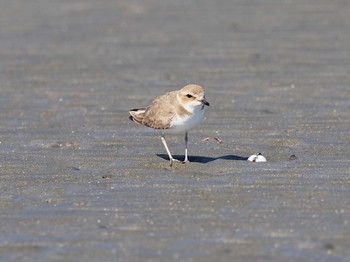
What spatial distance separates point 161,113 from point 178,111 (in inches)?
9.5

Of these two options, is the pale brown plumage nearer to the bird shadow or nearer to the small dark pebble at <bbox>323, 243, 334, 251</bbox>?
the bird shadow

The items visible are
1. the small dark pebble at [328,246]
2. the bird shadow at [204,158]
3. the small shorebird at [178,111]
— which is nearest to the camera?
the small dark pebble at [328,246]

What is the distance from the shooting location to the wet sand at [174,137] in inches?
273

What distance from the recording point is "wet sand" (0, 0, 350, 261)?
6930 mm

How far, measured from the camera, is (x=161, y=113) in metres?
8.99

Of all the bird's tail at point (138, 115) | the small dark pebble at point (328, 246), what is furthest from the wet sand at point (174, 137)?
the bird's tail at point (138, 115)

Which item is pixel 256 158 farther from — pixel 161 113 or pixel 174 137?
pixel 174 137

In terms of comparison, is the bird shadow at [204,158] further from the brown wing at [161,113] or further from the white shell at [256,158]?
the brown wing at [161,113]

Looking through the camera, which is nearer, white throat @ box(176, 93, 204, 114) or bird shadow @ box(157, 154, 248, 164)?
white throat @ box(176, 93, 204, 114)

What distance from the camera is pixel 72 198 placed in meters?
7.91

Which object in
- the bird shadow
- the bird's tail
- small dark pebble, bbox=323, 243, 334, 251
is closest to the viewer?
small dark pebble, bbox=323, 243, 334, 251

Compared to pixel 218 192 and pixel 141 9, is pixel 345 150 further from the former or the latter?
pixel 141 9

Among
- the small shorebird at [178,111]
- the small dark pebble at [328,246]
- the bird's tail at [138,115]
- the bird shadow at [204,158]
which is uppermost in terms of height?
the small shorebird at [178,111]

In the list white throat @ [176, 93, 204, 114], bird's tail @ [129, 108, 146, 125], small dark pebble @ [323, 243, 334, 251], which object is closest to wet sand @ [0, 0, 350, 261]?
small dark pebble @ [323, 243, 334, 251]
